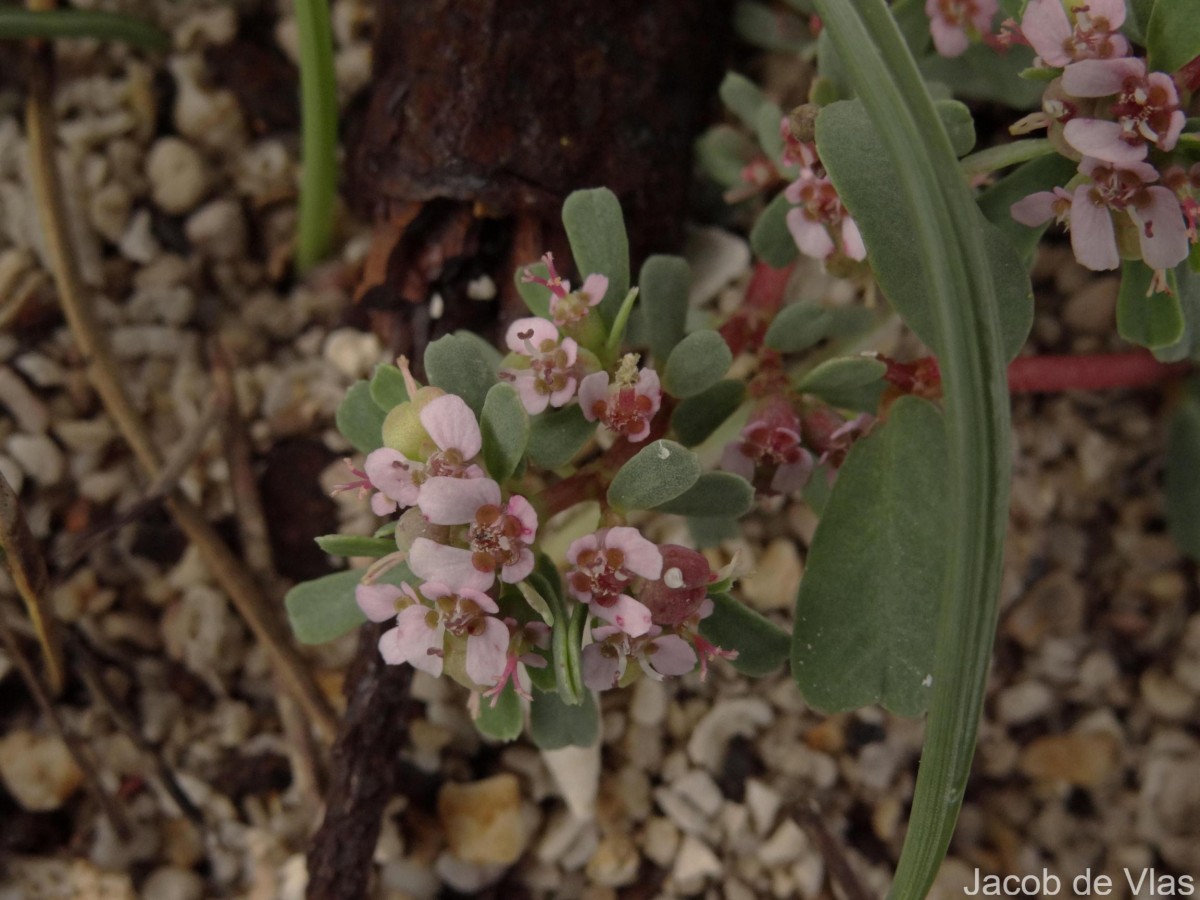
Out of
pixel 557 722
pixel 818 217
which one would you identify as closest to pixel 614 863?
pixel 557 722

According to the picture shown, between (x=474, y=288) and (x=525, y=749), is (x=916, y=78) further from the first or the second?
(x=525, y=749)

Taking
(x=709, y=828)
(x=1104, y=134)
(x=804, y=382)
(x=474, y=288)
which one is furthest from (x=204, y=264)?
(x=1104, y=134)

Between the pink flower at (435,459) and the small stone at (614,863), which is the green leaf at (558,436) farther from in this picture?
the small stone at (614,863)

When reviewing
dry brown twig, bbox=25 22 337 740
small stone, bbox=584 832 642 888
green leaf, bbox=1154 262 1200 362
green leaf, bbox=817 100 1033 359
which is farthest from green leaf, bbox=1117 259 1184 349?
dry brown twig, bbox=25 22 337 740

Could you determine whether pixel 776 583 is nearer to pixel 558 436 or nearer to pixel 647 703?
pixel 647 703

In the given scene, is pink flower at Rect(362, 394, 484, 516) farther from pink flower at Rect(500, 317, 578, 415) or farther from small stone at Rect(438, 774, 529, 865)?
small stone at Rect(438, 774, 529, 865)
